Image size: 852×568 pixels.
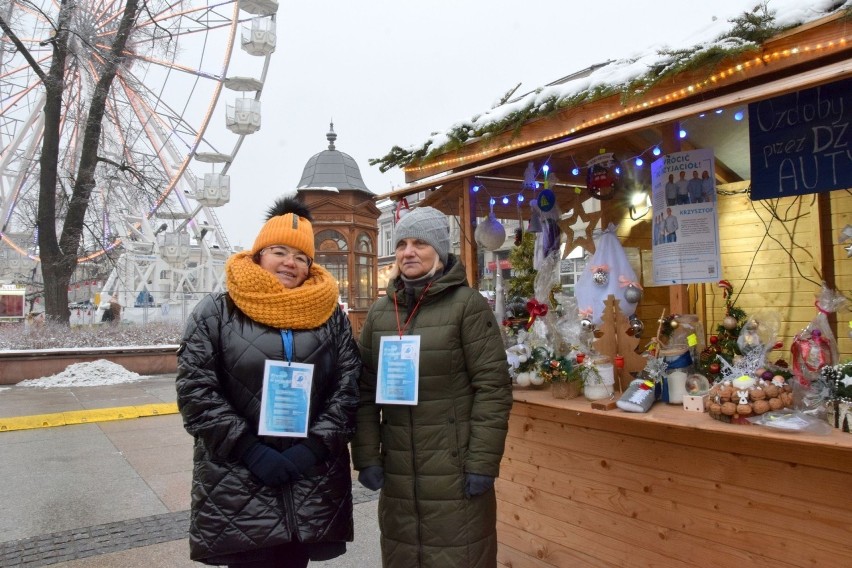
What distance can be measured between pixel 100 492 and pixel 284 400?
373 centimetres

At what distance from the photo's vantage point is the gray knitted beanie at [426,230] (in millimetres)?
2600

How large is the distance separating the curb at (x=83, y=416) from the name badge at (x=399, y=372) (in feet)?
21.9

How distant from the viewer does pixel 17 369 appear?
11148 millimetres

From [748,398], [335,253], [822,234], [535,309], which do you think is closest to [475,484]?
[748,398]

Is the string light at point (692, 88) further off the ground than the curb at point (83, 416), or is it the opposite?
the string light at point (692, 88)

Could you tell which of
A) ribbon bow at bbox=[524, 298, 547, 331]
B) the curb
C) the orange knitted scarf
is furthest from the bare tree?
the orange knitted scarf

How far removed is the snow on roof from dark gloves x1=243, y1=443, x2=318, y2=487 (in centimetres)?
214

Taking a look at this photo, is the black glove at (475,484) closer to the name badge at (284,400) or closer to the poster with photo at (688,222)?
the name badge at (284,400)

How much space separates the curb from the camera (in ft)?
24.5

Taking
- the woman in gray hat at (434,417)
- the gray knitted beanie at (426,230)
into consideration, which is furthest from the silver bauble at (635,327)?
the gray knitted beanie at (426,230)

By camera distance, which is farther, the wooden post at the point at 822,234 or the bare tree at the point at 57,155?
the bare tree at the point at 57,155

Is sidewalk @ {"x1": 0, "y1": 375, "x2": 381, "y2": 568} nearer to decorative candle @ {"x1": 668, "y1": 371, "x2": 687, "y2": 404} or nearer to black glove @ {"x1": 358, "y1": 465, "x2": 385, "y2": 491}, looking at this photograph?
black glove @ {"x1": 358, "y1": 465, "x2": 385, "y2": 491}

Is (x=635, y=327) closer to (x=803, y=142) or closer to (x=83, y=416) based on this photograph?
(x=803, y=142)

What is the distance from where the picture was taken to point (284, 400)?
224cm
